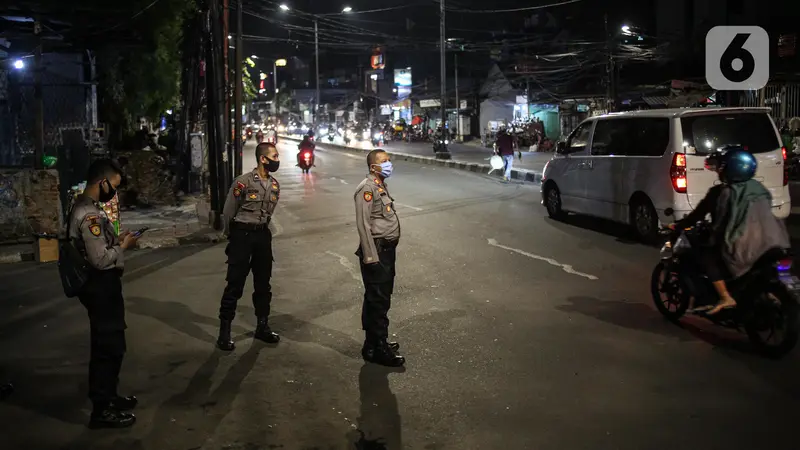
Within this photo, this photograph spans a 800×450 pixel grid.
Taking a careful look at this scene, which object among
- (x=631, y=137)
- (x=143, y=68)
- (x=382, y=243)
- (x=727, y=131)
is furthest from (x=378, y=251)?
(x=143, y=68)

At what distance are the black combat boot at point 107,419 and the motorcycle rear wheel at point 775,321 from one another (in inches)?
188

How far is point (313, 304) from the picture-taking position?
823 cm

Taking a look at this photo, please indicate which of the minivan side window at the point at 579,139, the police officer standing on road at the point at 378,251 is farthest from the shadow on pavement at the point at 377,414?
the minivan side window at the point at 579,139

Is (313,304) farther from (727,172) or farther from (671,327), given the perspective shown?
(727,172)

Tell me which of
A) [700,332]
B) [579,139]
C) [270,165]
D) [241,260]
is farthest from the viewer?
[579,139]

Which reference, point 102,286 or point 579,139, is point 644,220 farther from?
point 102,286

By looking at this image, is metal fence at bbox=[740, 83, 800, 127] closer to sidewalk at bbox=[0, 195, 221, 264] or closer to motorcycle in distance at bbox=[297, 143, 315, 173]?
motorcycle in distance at bbox=[297, 143, 315, 173]

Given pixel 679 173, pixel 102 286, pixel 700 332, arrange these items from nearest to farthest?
pixel 102 286 < pixel 700 332 < pixel 679 173

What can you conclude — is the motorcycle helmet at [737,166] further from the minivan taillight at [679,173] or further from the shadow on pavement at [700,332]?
the minivan taillight at [679,173]

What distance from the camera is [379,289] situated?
606 centimetres

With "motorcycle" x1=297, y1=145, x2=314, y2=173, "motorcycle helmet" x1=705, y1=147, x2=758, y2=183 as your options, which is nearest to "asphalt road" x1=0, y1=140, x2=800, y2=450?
"motorcycle helmet" x1=705, y1=147, x2=758, y2=183

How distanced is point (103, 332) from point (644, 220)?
8.62 metres

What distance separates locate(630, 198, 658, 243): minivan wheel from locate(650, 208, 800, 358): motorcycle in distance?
14.0 feet

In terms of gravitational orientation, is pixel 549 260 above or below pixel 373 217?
below
